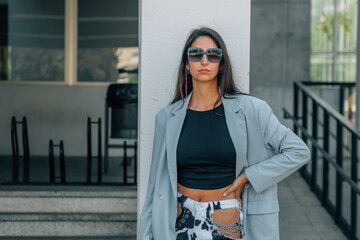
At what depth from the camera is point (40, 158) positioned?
24.7ft

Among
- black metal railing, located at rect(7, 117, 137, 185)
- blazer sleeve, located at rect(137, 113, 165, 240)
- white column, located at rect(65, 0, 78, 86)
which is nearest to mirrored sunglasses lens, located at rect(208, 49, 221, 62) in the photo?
blazer sleeve, located at rect(137, 113, 165, 240)

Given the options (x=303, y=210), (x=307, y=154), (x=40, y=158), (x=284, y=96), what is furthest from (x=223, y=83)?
(x=284, y=96)

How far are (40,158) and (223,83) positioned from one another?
5.31m

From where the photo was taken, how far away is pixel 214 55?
2619 millimetres

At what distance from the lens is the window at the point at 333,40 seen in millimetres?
13336

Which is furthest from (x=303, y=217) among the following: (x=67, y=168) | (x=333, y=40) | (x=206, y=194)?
(x=333, y=40)

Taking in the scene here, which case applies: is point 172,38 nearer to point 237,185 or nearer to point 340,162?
point 237,185

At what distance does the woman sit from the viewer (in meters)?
2.55

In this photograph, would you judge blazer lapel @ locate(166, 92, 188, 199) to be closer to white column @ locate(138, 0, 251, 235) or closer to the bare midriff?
the bare midriff

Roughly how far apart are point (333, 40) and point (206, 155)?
38.1 feet

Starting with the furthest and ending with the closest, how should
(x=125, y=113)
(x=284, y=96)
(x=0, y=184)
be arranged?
1. (x=284, y=96)
2. (x=125, y=113)
3. (x=0, y=184)

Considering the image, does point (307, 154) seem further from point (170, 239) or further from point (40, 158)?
point (40, 158)

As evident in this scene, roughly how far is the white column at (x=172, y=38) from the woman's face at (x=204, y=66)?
0.72 meters

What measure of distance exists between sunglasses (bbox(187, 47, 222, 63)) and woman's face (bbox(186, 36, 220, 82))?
1cm
